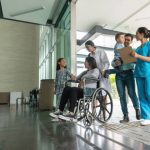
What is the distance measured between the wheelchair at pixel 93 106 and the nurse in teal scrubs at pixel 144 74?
39cm

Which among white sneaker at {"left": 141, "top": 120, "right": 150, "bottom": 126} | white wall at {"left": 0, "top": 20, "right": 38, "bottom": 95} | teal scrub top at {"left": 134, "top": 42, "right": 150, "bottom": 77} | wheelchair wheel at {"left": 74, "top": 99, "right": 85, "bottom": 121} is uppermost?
white wall at {"left": 0, "top": 20, "right": 38, "bottom": 95}

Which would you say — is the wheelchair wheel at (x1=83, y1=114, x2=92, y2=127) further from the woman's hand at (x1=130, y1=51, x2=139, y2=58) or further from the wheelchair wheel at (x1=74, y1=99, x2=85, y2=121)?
the woman's hand at (x1=130, y1=51, x2=139, y2=58)

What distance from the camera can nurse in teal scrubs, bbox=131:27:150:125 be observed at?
2615 millimetres

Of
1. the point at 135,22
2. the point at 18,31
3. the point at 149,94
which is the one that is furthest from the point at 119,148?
the point at 18,31

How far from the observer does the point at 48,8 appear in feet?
17.9

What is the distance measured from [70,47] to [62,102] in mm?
1476

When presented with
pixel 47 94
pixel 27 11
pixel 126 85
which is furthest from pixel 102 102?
pixel 27 11

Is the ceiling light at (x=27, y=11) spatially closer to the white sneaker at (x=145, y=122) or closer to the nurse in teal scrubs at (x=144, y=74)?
the nurse in teal scrubs at (x=144, y=74)

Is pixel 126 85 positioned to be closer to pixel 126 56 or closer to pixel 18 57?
pixel 126 56

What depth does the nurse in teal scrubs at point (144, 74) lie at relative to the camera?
2.62 m

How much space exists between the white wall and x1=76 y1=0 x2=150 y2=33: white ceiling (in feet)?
16.6

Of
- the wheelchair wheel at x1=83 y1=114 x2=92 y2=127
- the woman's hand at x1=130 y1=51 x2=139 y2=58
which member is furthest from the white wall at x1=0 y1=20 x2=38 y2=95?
the woman's hand at x1=130 y1=51 x2=139 y2=58

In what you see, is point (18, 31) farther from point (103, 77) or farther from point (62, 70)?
point (103, 77)

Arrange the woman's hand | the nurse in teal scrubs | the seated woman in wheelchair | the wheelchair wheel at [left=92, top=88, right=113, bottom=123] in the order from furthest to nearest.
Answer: the seated woman in wheelchair → the wheelchair wheel at [left=92, top=88, right=113, bottom=123] → the nurse in teal scrubs → the woman's hand
